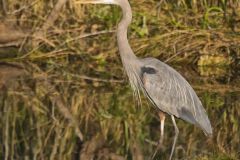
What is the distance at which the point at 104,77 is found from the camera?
9.91 metres

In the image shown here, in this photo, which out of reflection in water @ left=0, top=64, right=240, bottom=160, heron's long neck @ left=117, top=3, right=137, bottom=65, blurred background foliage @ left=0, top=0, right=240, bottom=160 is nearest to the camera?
heron's long neck @ left=117, top=3, right=137, bottom=65

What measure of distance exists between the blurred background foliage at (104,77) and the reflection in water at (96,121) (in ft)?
0.04

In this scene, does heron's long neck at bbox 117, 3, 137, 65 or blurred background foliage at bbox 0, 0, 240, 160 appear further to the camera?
blurred background foliage at bbox 0, 0, 240, 160

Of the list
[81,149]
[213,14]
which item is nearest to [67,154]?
[81,149]

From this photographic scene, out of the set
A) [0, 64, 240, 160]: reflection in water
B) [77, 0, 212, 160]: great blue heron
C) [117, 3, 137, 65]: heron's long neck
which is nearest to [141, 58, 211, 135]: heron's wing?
[77, 0, 212, 160]: great blue heron

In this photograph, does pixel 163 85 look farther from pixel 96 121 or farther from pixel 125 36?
pixel 96 121

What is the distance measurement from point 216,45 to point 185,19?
2.06ft

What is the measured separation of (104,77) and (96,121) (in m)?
2.42

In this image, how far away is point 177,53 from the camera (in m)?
10.6

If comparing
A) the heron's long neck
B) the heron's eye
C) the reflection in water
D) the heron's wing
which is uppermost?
the heron's long neck

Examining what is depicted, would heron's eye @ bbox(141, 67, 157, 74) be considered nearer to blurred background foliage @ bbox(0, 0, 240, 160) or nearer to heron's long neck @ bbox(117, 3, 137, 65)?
heron's long neck @ bbox(117, 3, 137, 65)

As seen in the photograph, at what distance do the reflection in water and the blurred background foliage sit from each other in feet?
0.04

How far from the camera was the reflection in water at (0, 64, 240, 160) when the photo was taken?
6.41 metres

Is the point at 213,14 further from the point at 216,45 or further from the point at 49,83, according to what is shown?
the point at 49,83
